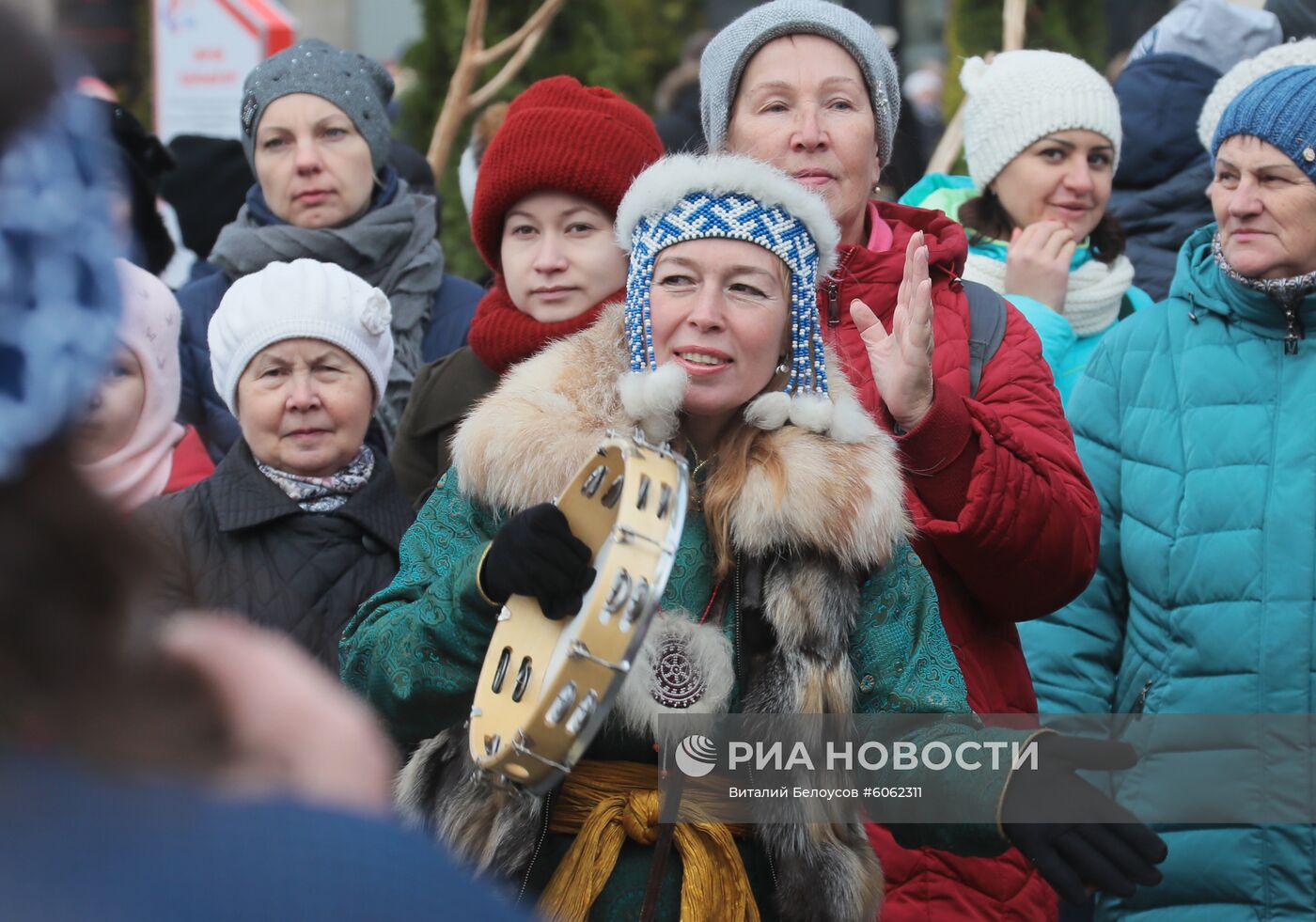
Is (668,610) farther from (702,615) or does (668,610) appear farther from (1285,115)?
(1285,115)

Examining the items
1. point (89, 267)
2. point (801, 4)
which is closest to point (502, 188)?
point (801, 4)

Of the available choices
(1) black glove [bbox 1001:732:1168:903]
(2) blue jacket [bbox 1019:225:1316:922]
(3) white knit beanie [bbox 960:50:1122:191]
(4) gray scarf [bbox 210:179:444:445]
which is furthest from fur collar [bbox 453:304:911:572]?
(3) white knit beanie [bbox 960:50:1122:191]

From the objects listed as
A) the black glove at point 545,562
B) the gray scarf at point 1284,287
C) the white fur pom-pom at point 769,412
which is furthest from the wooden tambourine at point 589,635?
the gray scarf at point 1284,287

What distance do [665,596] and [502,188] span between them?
157 cm

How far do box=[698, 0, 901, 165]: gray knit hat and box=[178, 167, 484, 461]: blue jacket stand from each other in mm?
1354

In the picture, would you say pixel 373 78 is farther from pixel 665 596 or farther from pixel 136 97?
pixel 136 97

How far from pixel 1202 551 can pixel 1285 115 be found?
1.09 m

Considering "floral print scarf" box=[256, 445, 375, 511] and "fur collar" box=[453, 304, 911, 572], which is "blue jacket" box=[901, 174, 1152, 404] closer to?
"fur collar" box=[453, 304, 911, 572]

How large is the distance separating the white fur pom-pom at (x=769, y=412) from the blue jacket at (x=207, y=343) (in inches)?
84.5

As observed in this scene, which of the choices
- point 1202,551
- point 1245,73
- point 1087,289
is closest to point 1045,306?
point 1087,289

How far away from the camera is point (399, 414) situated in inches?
188

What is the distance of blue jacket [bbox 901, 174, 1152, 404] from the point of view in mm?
4605

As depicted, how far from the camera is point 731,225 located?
3.05 m

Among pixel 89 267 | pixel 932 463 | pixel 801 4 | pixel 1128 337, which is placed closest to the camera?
pixel 89 267
